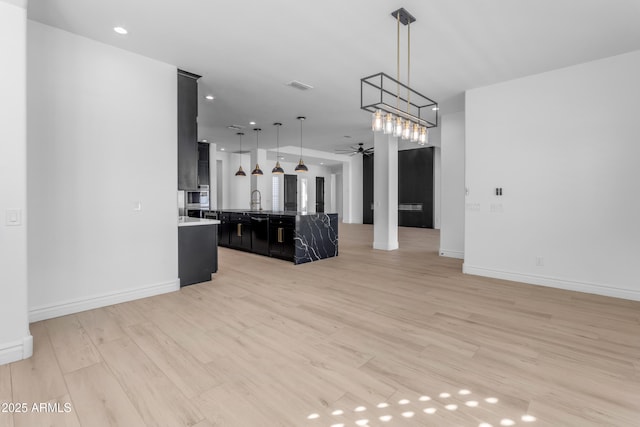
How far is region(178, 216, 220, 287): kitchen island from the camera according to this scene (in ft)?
13.4

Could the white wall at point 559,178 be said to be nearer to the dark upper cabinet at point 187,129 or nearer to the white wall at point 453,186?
the white wall at point 453,186

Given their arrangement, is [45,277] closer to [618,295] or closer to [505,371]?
[505,371]

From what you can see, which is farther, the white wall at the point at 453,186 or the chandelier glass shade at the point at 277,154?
the chandelier glass shade at the point at 277,154

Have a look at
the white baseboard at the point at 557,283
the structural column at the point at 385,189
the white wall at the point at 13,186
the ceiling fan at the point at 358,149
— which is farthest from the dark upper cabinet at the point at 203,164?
the white baseboard at the point at 557,283

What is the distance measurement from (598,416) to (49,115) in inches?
189

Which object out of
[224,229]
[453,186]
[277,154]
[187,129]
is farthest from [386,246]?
[277,154]

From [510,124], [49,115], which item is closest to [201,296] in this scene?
[49,115]

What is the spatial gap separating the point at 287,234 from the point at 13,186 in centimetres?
389

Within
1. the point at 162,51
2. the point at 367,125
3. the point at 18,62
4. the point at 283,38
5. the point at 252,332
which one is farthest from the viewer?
the point at 367,125

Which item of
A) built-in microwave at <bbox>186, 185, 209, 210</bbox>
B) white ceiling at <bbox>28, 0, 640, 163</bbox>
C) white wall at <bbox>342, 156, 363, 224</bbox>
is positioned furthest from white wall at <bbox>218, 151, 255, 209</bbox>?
white ceiling at <bbox>28, 0, 640, 163</bbox>

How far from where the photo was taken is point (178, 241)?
404 cm

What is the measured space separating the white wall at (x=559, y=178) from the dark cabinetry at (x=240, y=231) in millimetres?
4232

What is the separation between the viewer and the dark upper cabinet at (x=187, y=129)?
13.4 feet

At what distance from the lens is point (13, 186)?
7.54ft
